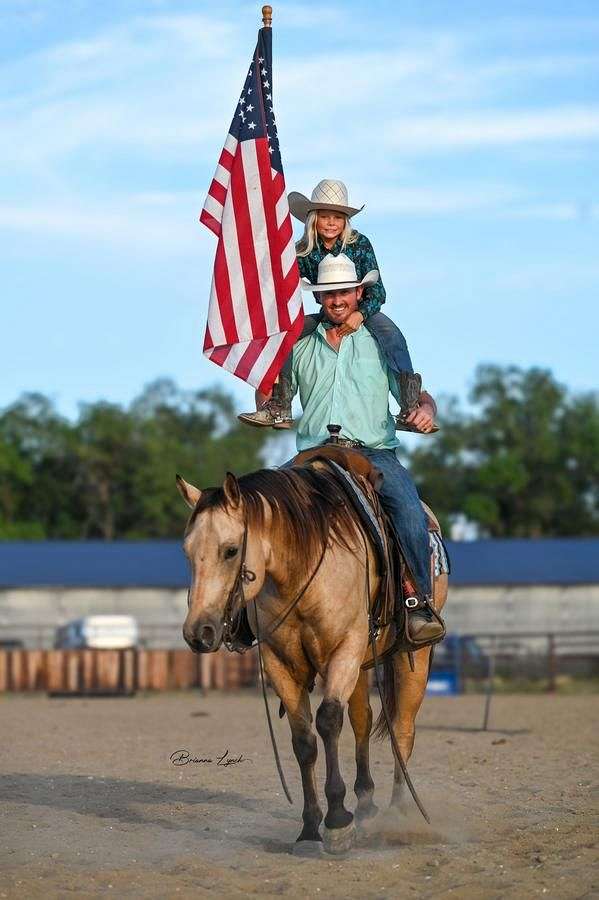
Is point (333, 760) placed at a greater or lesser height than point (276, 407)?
lesser

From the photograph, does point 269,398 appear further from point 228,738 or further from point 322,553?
point 228,738

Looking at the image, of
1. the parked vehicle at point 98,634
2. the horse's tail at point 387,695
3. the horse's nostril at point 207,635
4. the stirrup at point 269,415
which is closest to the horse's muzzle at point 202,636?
the horse's nostril at point 207,635

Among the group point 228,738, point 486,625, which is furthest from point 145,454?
point 228,738

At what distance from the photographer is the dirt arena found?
7.31 metres

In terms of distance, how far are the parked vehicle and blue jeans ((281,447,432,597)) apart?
1167 inches

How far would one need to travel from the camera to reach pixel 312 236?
9719 millimetres

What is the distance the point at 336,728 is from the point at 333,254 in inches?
125

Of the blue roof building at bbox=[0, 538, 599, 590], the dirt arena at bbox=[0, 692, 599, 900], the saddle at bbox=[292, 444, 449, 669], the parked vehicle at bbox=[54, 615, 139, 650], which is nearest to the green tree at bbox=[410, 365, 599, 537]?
the blue roof building at bbox=[0, 538, 599, 590]

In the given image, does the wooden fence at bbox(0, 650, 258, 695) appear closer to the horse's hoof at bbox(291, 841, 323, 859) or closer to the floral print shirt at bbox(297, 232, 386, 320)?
the floral print shirt at bbox(297, 232, 386, 320)

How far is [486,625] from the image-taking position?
48656 millimetres

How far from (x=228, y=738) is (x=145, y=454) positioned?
2597 inches

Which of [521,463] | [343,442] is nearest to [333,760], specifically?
[343,442]

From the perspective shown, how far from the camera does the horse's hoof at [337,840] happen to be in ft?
26.5

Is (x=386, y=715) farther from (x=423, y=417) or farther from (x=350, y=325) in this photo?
(x=350, y=325)
